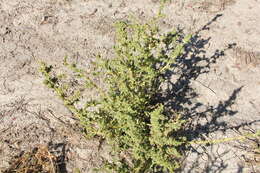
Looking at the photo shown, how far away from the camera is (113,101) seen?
2.14 meters

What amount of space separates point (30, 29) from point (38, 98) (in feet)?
2.96

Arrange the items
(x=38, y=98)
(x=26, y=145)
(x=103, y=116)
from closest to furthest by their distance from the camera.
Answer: (x=103, y=116), (x=26, y=145), (x=38, y=98)

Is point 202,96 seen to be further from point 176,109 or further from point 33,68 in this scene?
point 33,68

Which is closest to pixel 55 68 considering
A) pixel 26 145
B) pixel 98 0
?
pixel 26 145

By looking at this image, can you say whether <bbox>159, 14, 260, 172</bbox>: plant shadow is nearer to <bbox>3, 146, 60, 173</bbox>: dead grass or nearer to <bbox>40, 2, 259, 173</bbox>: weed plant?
<bbox>40, 2, 259, 173</bbox>: weed plant

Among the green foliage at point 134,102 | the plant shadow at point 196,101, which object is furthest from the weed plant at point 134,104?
the plant shadow at point 196,101

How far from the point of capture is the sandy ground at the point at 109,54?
101 inches

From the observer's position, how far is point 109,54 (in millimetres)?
3115

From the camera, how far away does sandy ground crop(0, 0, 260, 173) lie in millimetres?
2572

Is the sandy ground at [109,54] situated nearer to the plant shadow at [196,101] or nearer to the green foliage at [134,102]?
the plant shadow at [196,101]

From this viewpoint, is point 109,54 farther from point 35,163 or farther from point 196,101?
point 35,163

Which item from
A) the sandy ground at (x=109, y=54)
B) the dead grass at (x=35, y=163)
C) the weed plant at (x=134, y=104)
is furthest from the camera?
the sandy ground at (x=109, y=54)

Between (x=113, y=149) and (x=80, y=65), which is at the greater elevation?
(x=80, y=65)

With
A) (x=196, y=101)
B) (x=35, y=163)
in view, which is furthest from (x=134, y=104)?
(x=35, y=163)
